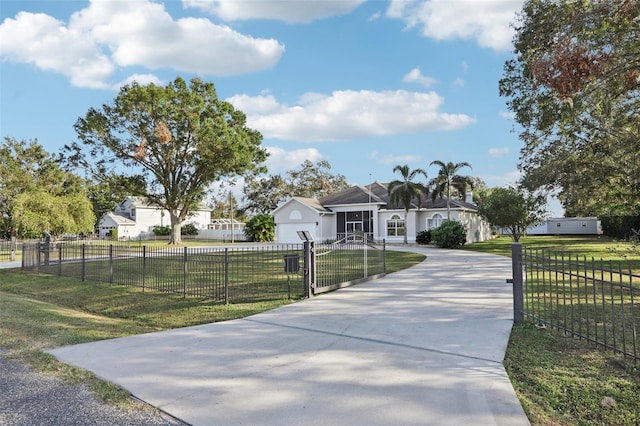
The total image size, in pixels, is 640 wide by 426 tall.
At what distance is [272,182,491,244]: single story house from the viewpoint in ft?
115

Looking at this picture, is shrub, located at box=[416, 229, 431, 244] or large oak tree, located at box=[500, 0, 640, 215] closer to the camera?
large oak tree, located at box=[500, 0, 640, 215]

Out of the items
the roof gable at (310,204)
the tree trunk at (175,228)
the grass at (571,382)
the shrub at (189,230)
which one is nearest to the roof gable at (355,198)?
the roof gable at (310,204)

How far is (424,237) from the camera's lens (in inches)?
1281

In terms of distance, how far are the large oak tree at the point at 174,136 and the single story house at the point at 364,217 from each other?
6717 mm

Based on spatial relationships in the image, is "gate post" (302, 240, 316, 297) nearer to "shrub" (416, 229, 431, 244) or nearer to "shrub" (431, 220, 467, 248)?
"shrub" (431, 220, 467, 248)

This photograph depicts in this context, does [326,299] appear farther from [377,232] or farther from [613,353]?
[377,232]

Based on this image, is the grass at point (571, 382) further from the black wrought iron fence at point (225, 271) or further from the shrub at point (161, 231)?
the shrub at point (161, 231)

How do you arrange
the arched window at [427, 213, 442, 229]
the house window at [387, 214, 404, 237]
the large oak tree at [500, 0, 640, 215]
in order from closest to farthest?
the large oak tree at [500, 0, 640, 215] < the arched window at [427, 213, 442, 229] < the house window at [387, 214, 404, 237]

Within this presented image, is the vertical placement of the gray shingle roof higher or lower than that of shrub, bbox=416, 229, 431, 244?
higher

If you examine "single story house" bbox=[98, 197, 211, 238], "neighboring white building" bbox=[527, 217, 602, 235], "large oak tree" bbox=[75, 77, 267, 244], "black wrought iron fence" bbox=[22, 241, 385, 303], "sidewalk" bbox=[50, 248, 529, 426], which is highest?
"large oak tree" bbox=[75, 77, 267, 244]

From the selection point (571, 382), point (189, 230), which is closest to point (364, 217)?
point (189, 230)

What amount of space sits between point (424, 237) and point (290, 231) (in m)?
13.1

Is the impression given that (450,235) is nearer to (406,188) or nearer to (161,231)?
(406,188)

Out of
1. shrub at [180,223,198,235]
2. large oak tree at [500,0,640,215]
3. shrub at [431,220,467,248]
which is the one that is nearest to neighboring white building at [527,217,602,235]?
shrub at [431,220,467,248]
